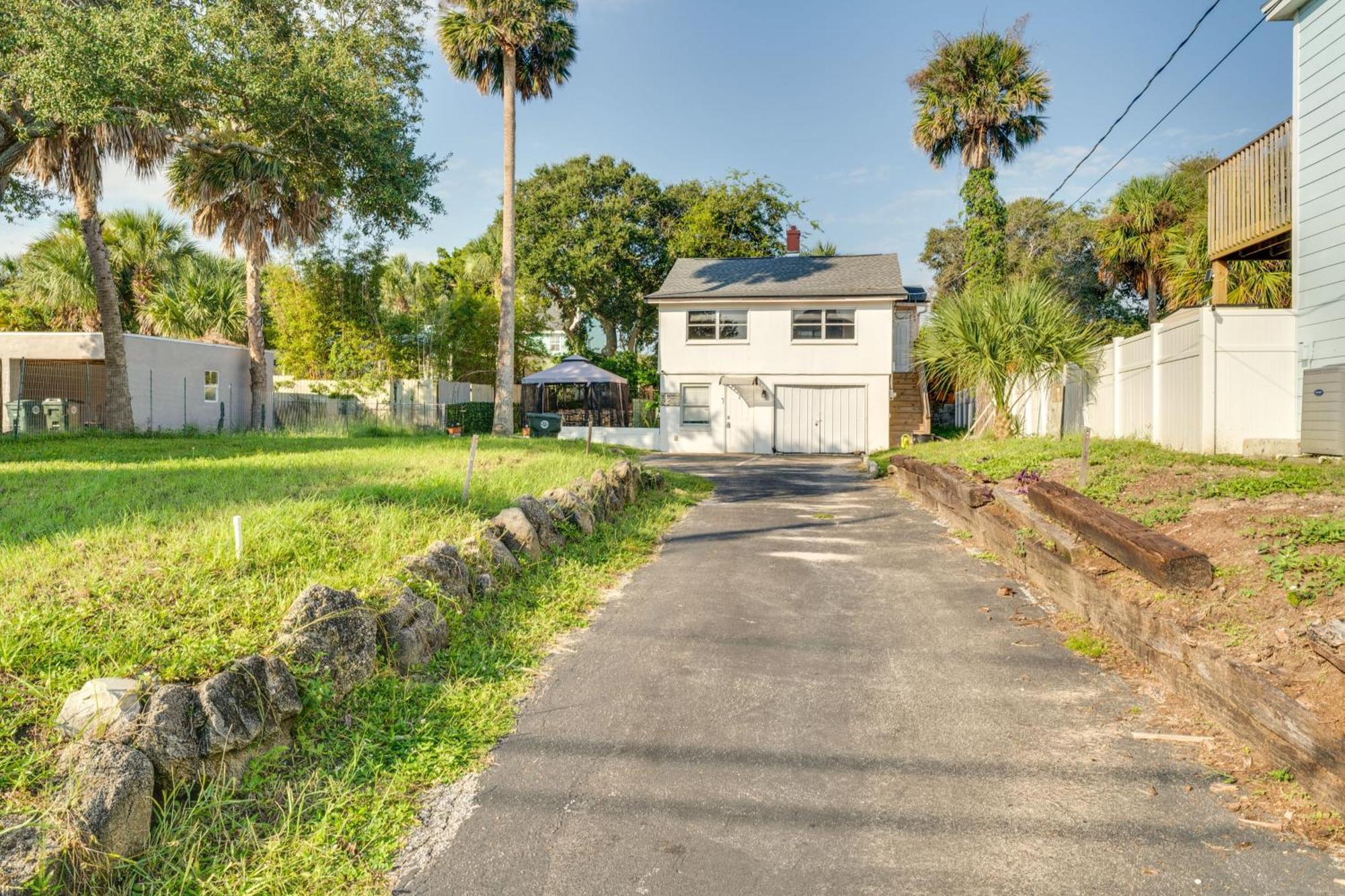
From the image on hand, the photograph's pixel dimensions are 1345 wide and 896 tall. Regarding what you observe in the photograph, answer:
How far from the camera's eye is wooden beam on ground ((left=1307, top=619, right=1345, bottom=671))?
3.38m

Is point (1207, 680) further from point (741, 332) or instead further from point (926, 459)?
point (741, 332)

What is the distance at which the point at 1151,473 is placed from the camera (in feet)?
26.0

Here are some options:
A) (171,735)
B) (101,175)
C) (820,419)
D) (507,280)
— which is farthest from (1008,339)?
(101,175)

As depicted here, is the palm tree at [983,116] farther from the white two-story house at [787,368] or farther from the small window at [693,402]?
the small window at [693,402]

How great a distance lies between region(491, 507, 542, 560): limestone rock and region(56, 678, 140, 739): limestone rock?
366cm

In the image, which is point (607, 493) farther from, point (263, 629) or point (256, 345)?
point (256, 345)

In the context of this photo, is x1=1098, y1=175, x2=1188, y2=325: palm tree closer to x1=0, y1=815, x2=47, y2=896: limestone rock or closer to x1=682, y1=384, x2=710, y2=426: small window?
x1=682, y1=384, x2=710, y2=426: small window

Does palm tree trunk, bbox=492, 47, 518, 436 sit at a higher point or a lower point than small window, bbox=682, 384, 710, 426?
higher

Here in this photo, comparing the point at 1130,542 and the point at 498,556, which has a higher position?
the point at 1130,542

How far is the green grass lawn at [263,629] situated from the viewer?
2.81 metres

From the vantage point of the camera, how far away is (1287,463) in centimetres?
871

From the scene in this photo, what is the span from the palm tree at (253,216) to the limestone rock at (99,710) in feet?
61.2

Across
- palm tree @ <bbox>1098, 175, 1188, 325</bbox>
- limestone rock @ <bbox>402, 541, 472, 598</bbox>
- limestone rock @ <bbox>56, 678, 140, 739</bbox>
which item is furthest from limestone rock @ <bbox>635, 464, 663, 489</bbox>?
A: palm tree @ <bbox>1098, 175, 1188, 325</bbox>

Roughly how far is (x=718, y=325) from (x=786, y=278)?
109 inches
